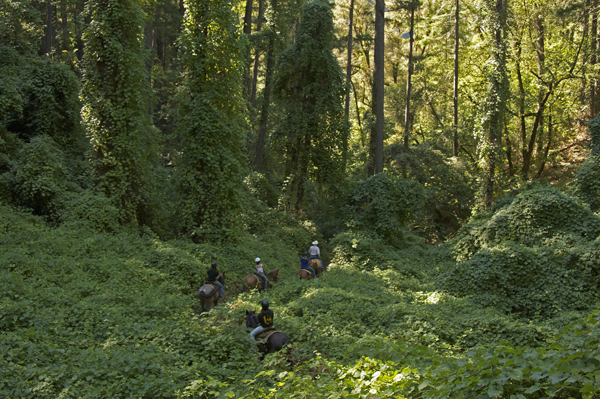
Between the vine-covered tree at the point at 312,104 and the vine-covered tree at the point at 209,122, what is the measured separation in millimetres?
6056

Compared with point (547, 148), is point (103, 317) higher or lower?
lower

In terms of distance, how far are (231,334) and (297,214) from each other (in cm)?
1436

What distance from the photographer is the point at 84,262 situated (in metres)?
11.1

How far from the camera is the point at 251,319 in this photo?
838 cm

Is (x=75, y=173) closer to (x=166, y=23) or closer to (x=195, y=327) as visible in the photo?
(x=195, y=327)

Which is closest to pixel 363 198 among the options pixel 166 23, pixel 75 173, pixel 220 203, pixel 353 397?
pixel 220 203

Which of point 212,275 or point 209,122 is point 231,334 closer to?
point 212,275

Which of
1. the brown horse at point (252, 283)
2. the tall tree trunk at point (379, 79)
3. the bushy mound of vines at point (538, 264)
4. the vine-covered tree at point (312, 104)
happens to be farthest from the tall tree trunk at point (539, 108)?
the brown horse at point (252, 283)

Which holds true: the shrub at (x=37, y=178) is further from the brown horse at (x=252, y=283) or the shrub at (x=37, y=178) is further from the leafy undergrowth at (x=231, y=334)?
the brown horse at (x=252, y=283)

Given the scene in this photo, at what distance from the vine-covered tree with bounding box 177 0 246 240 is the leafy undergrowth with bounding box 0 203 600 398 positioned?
1.86 m

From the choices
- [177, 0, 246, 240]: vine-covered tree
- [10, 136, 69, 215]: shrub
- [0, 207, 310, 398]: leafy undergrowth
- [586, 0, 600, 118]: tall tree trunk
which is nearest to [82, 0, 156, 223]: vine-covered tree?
[10, 136, 69, 215]: shrub

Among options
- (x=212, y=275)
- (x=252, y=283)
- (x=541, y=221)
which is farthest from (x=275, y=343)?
(x=541, y=221)

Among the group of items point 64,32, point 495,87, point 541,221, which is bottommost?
point 541,221

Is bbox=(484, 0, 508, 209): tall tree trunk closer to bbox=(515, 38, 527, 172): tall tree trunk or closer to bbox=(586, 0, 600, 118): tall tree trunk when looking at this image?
bbox=(515, 38, 527, 172): tall tree trunk
